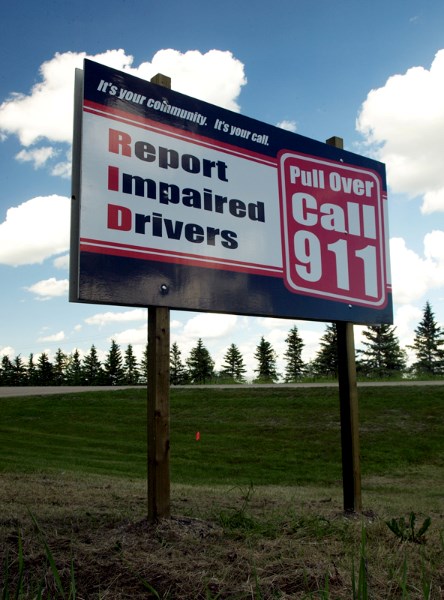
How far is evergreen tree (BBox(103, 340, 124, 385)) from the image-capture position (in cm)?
6731

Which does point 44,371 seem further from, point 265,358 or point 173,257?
point 173,257

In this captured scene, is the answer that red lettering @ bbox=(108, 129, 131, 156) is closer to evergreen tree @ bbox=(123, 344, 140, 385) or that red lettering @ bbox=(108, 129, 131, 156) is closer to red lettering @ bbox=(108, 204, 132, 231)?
red lettering @ bbox=(108, 204, 132, 231)

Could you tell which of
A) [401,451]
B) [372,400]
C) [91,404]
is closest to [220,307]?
[401,451]

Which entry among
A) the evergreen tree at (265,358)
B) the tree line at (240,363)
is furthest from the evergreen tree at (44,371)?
the evergreen tree at (265,358)

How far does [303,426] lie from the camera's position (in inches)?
690

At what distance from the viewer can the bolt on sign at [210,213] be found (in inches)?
205

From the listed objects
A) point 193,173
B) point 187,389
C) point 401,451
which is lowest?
point 401,451

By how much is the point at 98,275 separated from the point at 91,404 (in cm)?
1891

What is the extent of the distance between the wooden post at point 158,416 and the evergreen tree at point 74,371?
65.9 metres

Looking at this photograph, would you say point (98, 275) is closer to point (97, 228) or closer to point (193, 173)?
point (97, 228)

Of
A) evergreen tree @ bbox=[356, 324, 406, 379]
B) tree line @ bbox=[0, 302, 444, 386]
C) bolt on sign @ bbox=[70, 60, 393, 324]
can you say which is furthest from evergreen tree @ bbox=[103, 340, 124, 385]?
bolt on sign @ bbox=[70, 60, 393, 324]

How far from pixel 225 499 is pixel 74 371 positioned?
65.4 m

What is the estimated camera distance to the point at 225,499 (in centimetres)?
744

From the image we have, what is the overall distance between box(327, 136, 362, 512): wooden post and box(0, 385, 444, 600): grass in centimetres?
30
